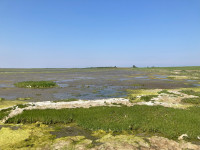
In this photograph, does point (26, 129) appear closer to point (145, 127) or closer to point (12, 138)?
point (12, 138)

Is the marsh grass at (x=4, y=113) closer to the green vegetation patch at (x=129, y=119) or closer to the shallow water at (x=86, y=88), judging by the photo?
the green vegetation patch at (x=129, y=119)

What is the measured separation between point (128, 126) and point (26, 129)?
8054 millimetres

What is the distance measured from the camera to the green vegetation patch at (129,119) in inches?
480

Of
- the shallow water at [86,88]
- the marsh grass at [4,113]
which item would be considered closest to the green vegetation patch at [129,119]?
the marsh grass at [4,113]

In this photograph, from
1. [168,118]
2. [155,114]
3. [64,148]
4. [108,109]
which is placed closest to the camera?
[64,148]

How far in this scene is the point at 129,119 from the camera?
45.3 ft

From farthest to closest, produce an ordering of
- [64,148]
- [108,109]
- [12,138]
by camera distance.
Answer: [108,109], [12,138], [64,148]

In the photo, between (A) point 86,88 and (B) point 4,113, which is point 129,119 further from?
(A) point 86,88

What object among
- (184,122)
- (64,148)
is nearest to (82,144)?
(64,148)

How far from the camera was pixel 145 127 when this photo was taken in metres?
12.4

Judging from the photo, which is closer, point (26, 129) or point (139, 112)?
point (26, 129)

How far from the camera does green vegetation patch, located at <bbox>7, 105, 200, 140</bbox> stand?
40.0 feet

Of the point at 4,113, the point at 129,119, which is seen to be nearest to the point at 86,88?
the point at 4,113

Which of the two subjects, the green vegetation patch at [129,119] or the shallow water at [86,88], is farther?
the shallow water at [86,88]
